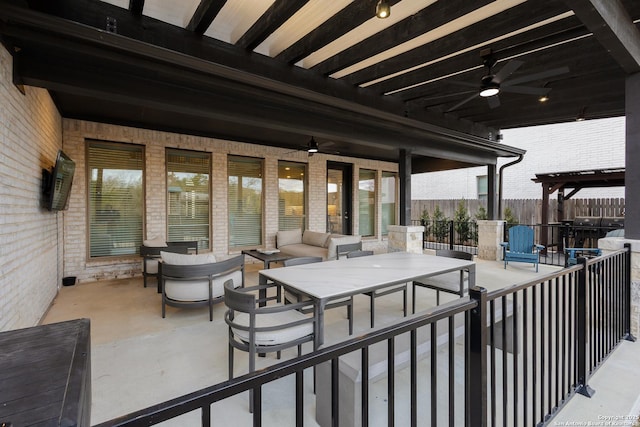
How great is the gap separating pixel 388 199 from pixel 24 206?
28.6 ft

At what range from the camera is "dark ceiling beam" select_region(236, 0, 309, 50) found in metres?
2.43

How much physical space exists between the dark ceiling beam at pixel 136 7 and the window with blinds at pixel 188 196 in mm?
3864

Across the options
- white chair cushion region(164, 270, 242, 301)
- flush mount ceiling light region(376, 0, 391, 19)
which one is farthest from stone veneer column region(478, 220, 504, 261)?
white chair cushion region(164, 270, 242, 301)

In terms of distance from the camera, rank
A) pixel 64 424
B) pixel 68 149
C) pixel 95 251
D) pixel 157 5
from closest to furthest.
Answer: pixel 64 424 < pixel 157 5 < pixel 68 149 < pixel 95 251

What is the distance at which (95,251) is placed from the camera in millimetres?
Answer: 5473

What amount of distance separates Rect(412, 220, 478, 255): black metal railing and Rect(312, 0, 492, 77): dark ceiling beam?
725cm

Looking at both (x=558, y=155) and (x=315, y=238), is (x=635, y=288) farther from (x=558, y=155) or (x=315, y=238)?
(x=558, y=155)

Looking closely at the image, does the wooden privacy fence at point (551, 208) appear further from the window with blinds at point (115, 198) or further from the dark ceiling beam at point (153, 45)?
the window with blinds at point (115, 198)

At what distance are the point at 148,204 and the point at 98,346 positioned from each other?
11.4 ft

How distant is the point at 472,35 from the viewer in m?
2.96

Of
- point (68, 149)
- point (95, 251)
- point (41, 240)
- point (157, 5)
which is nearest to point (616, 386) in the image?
point (157, 5)

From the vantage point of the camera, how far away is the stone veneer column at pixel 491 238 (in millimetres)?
7426

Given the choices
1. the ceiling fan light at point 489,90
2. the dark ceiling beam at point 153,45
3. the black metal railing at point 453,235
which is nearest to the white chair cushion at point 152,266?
the dark ceiling beam at point 153,45

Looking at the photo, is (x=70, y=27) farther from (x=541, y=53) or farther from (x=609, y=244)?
(x=609, y=244)
